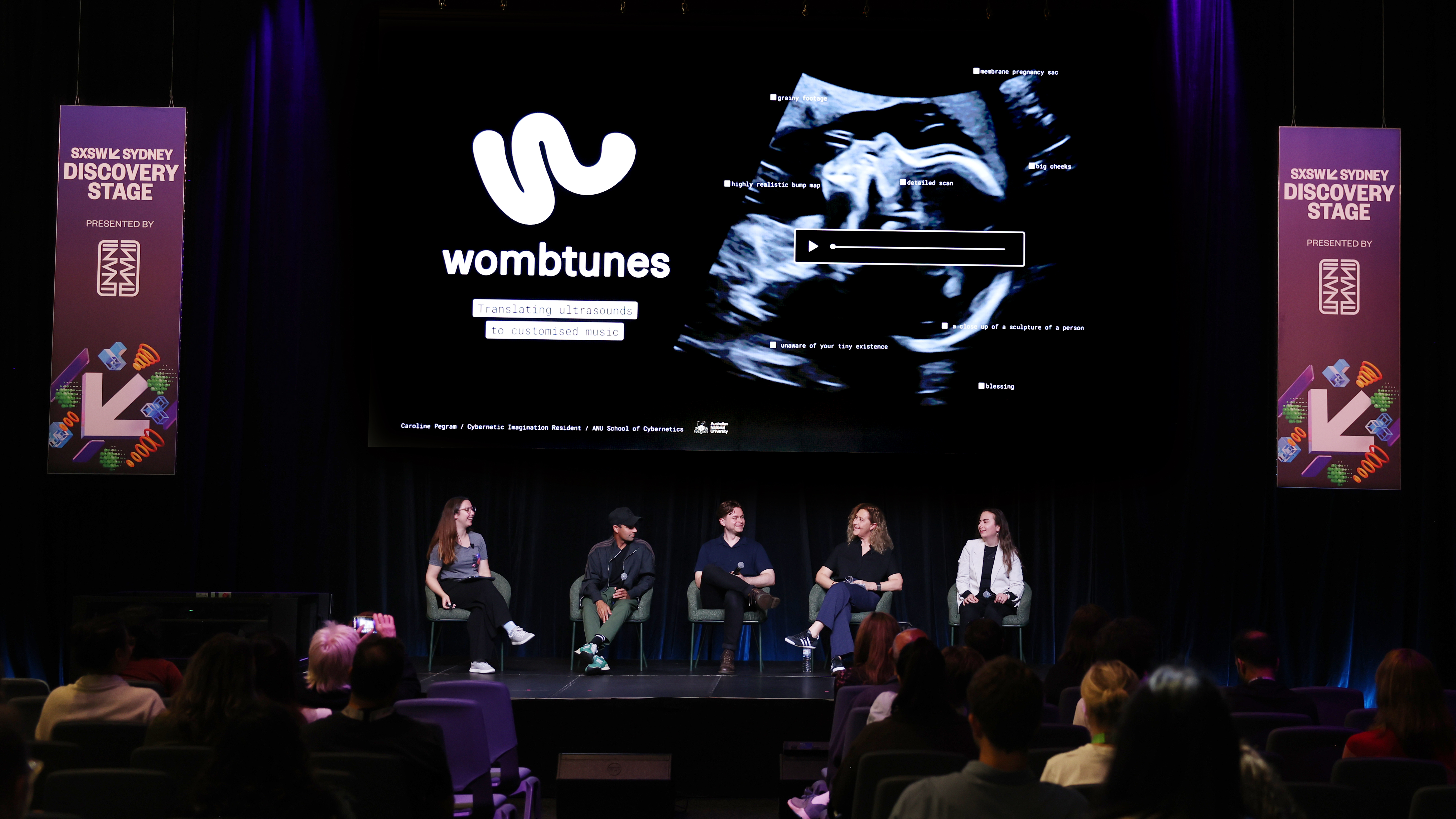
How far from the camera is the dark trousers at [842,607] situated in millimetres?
7461

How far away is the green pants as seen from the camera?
7547 millimetres

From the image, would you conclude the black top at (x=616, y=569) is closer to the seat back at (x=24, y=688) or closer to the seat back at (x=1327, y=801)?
the seat back at (x=24, y=688)

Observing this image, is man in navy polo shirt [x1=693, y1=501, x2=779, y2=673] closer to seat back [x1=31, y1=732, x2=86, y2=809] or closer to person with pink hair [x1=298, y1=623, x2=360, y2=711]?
person with pink hair [x1=298, y1=623, x2=360, y2=711]

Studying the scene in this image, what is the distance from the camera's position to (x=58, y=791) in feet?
8.59

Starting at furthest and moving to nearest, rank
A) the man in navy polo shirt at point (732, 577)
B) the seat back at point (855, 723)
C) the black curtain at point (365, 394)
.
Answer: the black curtain at point (365, 394) < the man in navy polo shirt at point (732, 577) < the seat back at point (855, 723)

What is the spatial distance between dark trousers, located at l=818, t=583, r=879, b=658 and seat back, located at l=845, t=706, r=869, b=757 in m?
3.56

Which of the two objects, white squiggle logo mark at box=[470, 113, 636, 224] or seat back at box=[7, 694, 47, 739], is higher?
white squiggle logo mark at box=[470, 113, 636, 224]

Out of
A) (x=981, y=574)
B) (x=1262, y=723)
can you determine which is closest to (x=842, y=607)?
(x=981, y=574)

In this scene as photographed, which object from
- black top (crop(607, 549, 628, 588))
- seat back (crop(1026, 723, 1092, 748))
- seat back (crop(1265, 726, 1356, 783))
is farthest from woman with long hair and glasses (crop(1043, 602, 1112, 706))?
black top (crop(607, 549, 628, 588))

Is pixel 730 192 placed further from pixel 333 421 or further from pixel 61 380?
pixel 61 380

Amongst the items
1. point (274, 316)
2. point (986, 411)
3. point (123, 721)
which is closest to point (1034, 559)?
point (986, 411)

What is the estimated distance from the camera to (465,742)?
13.1ft

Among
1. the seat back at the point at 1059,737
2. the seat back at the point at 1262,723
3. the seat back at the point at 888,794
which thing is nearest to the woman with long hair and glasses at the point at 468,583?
the seat back at the point at 1059,737

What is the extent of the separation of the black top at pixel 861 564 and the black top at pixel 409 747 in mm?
4950
